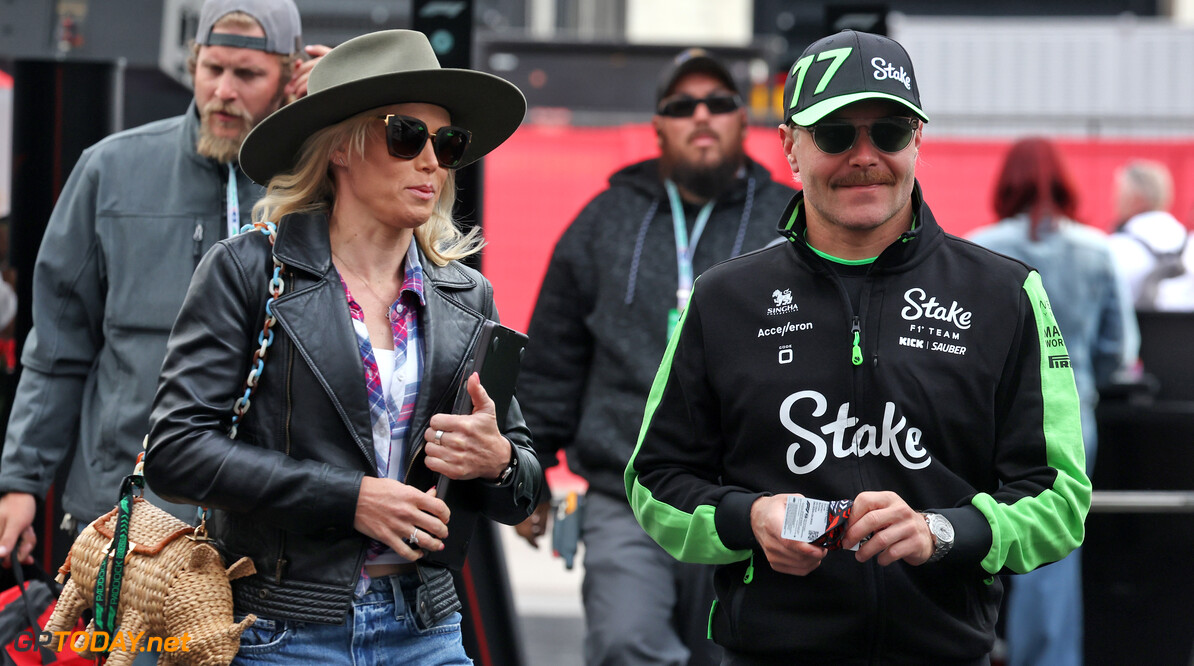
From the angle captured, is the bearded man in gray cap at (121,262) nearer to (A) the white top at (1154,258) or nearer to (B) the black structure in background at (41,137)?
(B) the black structure in background at (41,137)

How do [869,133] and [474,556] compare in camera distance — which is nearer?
[869,133]

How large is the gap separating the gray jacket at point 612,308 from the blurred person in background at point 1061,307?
193cm

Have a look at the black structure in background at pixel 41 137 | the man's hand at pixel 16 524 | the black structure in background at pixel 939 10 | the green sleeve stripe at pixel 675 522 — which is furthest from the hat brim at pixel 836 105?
the black structure in background at pixel 939 10

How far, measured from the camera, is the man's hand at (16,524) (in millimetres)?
3631

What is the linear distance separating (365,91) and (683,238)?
1.99 metres

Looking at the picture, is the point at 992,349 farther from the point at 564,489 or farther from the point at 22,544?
the point at 564,489

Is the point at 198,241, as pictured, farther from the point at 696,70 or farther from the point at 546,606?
the point at 546,606

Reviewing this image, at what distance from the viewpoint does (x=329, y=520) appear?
8.34 feet

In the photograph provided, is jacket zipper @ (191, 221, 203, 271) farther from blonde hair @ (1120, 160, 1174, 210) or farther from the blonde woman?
blonde hair @ (1120, 160, 1174, 210)

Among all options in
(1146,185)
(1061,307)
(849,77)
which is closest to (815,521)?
(849,77)

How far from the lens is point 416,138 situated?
2.82 metres

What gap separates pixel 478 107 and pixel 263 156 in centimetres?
47

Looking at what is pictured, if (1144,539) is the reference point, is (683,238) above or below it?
above

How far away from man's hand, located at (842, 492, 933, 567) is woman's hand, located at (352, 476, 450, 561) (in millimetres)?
756
